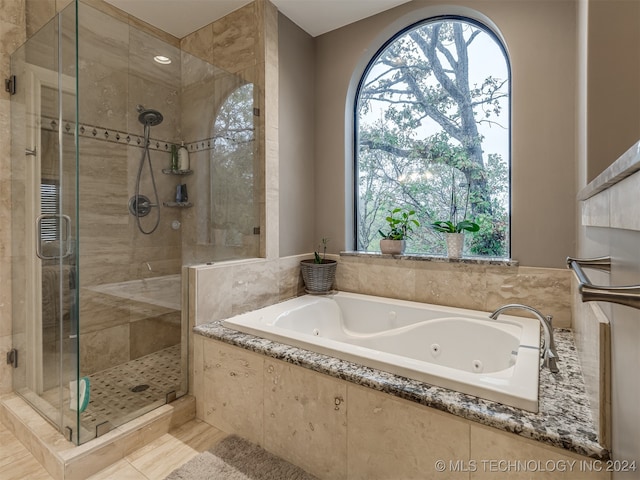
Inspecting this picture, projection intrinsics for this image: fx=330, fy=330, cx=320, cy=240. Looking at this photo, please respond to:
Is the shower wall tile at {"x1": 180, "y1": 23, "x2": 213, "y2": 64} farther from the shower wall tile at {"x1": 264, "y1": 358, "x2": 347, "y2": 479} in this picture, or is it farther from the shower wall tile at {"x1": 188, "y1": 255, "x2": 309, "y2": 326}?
the shower wall tile at {"x1": 264, "y1": 358, "x2": 347, "y2": 479}

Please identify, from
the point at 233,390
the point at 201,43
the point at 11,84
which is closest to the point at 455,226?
the point at 233,390

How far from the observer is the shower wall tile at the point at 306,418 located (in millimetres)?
1299

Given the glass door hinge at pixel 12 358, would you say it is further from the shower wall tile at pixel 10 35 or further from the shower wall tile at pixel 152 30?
the shower wall tile at pixel 152 30

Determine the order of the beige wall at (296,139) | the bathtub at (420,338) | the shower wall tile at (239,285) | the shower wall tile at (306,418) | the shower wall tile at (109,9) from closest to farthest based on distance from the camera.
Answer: the bathtub at (420,338) → the shower wall tile at (306,418) → the shower wall tile at (239,285) → the shower wall tile at (109,9) → the beige wall at (296,139)

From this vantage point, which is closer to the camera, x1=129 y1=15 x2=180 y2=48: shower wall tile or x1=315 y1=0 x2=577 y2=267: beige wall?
x1=315 y1=0 x2=577 y2=267: beige wall

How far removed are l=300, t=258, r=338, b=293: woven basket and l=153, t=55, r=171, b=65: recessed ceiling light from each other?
165 centimetres

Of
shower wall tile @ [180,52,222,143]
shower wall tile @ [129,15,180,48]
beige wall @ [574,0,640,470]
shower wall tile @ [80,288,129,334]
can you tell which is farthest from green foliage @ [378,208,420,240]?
shower wall tile @ [129,15,180,48]

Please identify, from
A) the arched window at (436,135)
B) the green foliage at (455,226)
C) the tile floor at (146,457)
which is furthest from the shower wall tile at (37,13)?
the green foliage at (455,226)

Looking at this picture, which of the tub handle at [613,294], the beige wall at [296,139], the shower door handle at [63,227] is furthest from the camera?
the beige wall at [296,139]

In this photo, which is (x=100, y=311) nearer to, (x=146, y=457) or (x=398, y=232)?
(x=146, y=457)

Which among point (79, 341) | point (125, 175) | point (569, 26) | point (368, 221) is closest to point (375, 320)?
point (368, 221)

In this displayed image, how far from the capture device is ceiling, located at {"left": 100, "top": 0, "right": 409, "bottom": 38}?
2.27m

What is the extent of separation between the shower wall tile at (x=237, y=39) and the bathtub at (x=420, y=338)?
176 centimetres

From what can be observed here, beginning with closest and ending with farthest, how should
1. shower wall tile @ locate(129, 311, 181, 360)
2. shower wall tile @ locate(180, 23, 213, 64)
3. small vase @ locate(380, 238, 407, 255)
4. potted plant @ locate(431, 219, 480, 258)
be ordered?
shower wall tile @ locate(129, 311, 181, 360)
potted plant @ locate(431, 219, 480, 258)
small vase @ locate(380, 238, 407, 255)
shower wall tile @ locate(180, 23, 213, 64)
